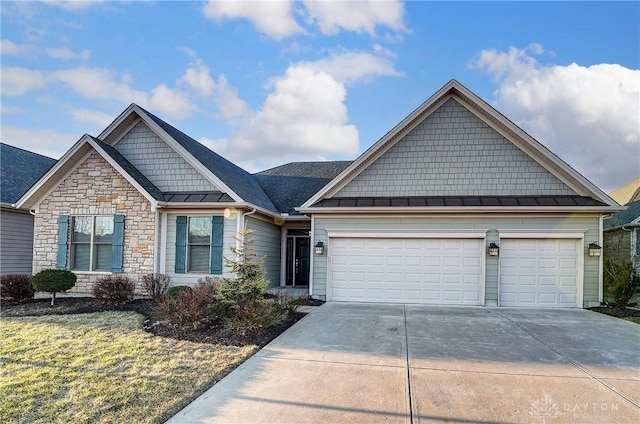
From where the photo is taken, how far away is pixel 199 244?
11703 mm

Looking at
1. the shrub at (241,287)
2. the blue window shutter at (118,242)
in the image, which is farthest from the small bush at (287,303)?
the blue window shutter at (118,242)

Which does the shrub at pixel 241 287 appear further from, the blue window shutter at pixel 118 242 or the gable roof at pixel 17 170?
the gable roof at pixel 17 170

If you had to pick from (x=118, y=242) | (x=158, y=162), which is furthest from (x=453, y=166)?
(x=118, y=242)

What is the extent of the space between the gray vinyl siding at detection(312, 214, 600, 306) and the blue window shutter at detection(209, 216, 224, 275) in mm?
2851

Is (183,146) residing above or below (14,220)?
above

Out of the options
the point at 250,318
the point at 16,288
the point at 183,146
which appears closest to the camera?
the point at 250,318

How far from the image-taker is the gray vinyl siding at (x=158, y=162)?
12039 millimetres

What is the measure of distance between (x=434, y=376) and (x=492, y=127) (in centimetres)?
882

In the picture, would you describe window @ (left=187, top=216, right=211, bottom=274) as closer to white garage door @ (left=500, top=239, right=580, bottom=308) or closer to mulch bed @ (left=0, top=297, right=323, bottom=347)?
mulch bed @ (left=0, top=297, right=323, bottom=347)

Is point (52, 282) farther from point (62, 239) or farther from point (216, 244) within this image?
point (216, 244)

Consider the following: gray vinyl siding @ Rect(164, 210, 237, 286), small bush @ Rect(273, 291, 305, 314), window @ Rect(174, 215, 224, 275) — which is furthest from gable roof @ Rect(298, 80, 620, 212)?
small bush @ Rect(273, 291, 305, 314)

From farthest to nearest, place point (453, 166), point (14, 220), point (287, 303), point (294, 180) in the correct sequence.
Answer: point (294, 180), point (14, 220), point (453, 166), point (287, 303)

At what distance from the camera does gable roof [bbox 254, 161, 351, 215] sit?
14.9 metres

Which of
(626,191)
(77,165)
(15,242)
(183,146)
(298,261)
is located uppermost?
(626,191)
